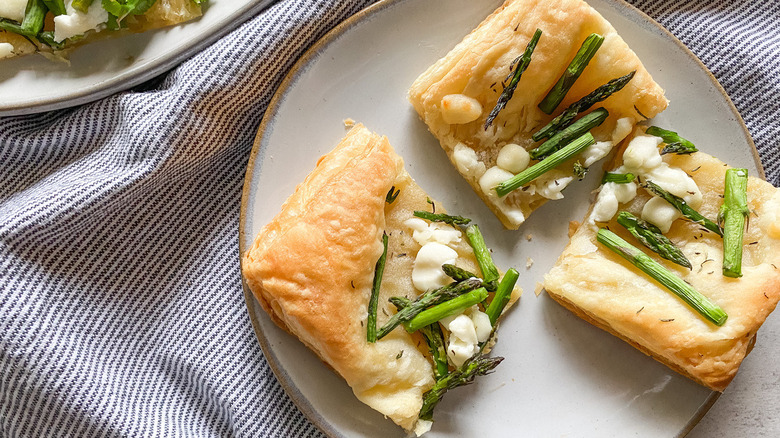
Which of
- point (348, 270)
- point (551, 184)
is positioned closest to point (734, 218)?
point (551, 184)

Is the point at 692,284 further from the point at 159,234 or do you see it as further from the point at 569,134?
the point at 159,234

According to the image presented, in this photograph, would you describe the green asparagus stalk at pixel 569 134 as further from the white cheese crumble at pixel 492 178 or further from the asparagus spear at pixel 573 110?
the white cheese crumble at pixel 492 178

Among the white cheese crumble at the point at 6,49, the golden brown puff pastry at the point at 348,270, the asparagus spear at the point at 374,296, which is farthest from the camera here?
the white cheese crumble at the point at 6,49

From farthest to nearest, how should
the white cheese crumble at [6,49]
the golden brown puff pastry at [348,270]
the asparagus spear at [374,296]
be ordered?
the white cheese crumble at [6,49], the asparagus spear at [374,296], the golden brown puff pastry at [348,270]

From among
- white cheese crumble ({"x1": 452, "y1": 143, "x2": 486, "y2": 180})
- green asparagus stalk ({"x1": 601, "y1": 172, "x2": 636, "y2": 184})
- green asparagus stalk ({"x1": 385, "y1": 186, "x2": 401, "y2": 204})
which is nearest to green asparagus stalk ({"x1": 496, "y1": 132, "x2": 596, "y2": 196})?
white cheese crumble ({"x1": 452, "y1": 143, "x2": 486, "y2": 180})

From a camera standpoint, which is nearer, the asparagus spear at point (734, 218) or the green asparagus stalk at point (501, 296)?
the asparagus spear at point (734, 218)

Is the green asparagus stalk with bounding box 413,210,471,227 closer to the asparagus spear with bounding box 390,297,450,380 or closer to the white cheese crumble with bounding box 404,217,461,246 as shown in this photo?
the white cheese crumble with bounding box 404,217,461,246

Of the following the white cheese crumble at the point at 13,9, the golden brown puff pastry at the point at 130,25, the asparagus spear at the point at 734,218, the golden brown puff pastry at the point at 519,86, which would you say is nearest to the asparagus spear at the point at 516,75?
the golden brown puff pastry at the point at 519,86
